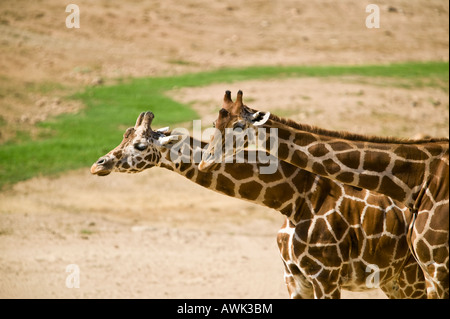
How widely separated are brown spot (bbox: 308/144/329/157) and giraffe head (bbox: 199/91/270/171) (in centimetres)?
59

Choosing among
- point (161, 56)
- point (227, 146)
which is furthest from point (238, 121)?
point (161, 56)

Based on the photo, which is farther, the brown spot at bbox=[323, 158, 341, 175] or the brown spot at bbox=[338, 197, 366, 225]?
the brown spot at bbox=[338, 197, 366, 225]

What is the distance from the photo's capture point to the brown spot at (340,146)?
7.73 m

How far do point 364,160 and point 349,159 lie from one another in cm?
16

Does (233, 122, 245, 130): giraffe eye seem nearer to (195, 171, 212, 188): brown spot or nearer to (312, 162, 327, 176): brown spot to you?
(312, 162, 327, 176): brown spot

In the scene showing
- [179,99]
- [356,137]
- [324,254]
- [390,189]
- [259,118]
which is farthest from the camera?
[179,99]

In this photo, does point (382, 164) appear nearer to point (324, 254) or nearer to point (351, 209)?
point (351, 209)

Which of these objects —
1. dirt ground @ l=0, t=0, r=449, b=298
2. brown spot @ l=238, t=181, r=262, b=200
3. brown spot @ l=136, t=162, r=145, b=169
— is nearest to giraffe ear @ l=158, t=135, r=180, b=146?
brown spot @ l=136, t=162, r=145, b=169

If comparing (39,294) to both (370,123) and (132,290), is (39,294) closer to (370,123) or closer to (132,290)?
(132,290)

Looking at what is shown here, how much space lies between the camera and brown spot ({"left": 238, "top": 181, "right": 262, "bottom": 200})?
8.55 metres

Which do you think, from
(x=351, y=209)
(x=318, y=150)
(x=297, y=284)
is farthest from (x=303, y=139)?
(x=297, y=284)

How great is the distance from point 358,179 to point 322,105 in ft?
49.5

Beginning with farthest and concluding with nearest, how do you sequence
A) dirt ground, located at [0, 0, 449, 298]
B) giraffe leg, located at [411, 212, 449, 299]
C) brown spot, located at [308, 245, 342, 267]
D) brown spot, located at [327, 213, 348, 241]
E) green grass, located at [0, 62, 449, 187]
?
green grass, located at [0, 62, 449, 187]
dirt ground, located at [0, 0, 449, 298]
brown spot, located at [327, 213, 348, 241]
brown spot, located at [308, 245, 342, 267]
giraffe leg, located at [411, 212, 449, 299]

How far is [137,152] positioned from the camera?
27.1ft
